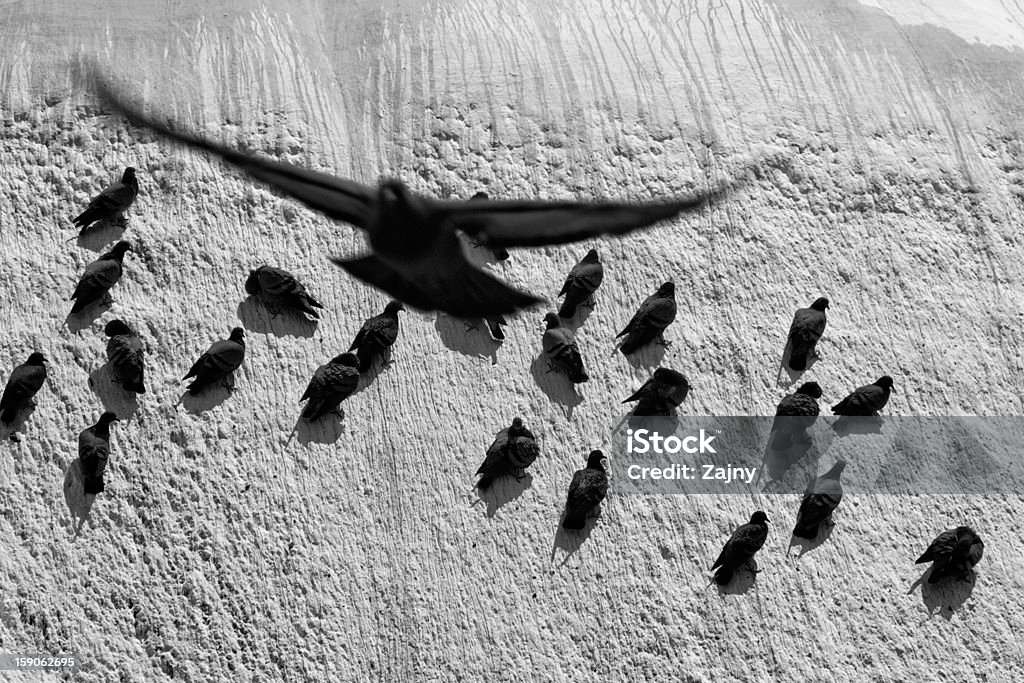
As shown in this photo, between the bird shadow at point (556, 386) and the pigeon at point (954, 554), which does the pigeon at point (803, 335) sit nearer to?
the bird shadow at point (556, 386)

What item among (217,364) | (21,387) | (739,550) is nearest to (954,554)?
(739,550)

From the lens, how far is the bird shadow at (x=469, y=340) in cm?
2264

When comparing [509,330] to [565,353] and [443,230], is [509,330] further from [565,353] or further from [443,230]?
[443,230]

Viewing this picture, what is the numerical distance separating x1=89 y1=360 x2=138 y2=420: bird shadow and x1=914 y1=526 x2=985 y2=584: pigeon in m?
11.0

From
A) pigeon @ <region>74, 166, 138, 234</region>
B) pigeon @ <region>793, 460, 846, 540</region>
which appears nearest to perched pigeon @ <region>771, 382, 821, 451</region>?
pigeon @ <region>793, 460, 846, 540</region>

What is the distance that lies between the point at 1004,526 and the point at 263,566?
1038cm

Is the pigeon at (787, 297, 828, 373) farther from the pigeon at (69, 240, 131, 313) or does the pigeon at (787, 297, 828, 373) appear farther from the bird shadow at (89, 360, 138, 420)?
the pigeon at (69, 240, 131, 313)

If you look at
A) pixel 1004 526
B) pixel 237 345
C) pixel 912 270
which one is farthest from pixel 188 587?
pixel 912 270

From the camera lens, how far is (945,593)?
2050 cm

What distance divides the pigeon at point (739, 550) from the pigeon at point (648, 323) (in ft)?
11.6

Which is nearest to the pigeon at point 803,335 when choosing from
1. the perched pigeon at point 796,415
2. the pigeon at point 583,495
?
the perched pigeon at point 796,415

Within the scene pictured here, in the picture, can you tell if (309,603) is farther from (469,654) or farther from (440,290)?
(440,290)

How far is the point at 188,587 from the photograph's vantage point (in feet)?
63.5

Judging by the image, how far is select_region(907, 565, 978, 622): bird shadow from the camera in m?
20.4
